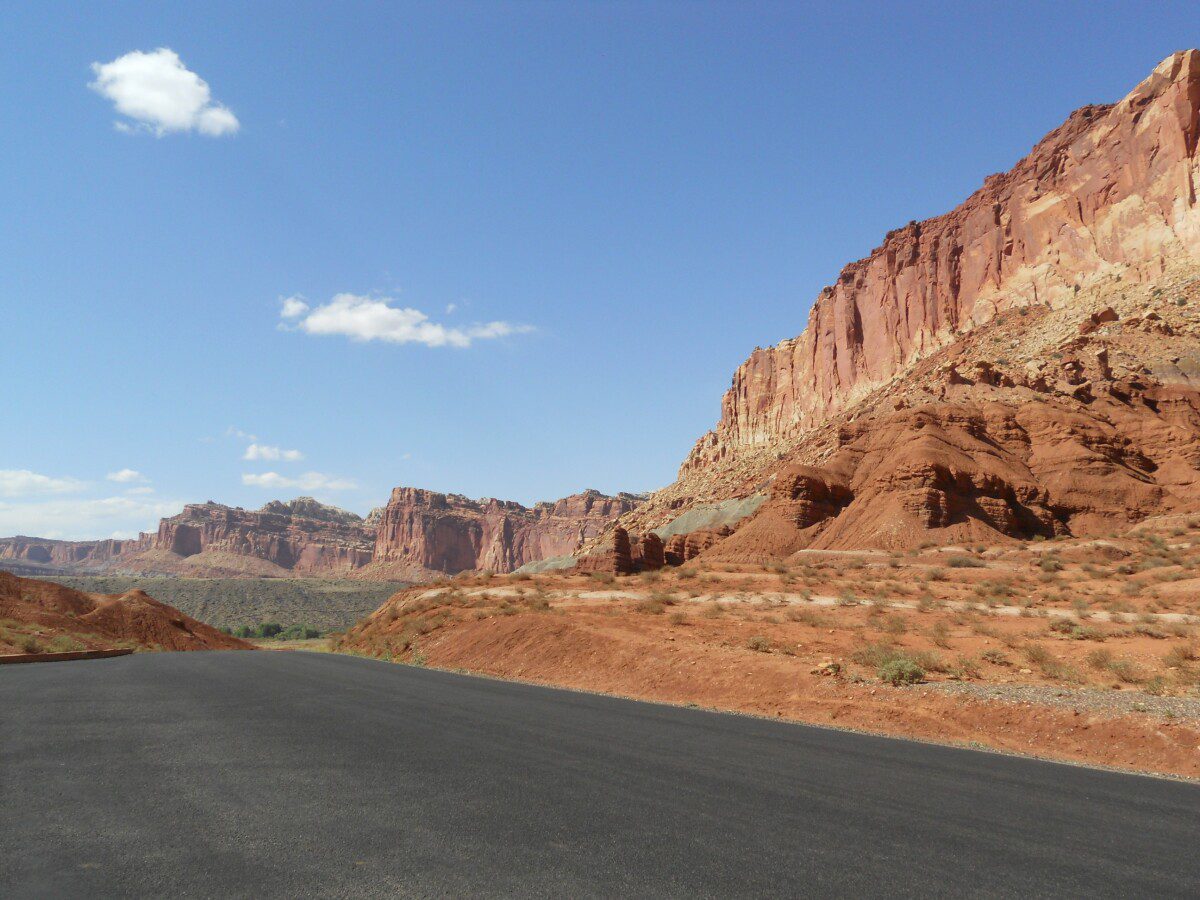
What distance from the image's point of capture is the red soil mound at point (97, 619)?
1519 inches

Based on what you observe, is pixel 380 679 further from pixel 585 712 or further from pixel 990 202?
pixel 990 202

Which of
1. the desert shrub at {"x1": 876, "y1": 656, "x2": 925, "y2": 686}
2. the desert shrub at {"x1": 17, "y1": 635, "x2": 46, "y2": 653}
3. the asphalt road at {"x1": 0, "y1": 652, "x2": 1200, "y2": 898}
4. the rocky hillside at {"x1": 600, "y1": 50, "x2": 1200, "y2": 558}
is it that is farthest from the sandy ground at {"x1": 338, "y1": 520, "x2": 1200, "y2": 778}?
the desert shrub at {"x1": 17, "y1": 635, "x2": 46, "y2": 653}

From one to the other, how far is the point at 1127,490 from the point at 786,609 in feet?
123

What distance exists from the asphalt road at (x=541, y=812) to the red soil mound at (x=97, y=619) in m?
33.0

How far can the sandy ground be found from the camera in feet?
43.4

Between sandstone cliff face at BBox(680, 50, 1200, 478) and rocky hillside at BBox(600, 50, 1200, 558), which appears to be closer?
rocky hillside at BBox(600, 50, 1200, 558)

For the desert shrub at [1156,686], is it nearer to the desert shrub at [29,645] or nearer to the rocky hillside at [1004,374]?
the rocky hillside at [1004,374]

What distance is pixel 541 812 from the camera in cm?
627

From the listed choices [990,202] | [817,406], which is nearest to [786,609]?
[817,406]

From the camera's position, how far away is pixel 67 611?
46.9 metres

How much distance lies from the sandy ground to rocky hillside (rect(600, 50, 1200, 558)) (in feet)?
29.6

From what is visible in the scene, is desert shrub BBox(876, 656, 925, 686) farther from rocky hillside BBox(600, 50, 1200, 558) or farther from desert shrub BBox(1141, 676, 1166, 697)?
rocky hillside BBox(600, 50, 1200, 558)

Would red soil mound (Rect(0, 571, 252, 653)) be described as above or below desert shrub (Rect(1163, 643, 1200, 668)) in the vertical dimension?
below

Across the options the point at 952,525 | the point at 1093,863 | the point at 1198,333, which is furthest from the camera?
the point at 1198,333
